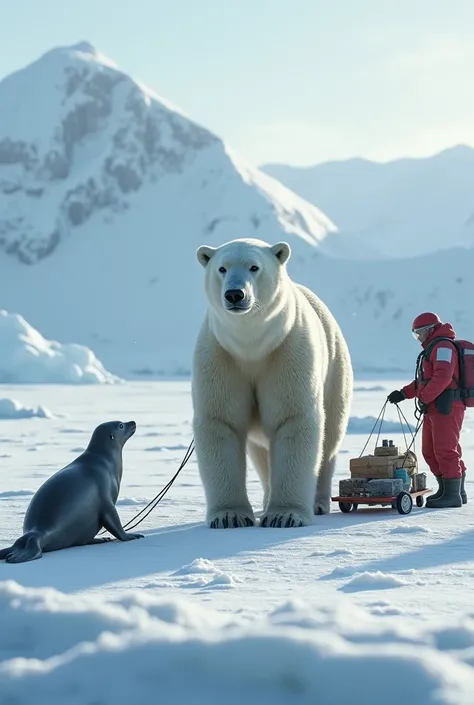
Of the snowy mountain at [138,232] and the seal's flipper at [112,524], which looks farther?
the snowy mountain at [138,232]

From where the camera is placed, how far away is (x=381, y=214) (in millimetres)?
107438

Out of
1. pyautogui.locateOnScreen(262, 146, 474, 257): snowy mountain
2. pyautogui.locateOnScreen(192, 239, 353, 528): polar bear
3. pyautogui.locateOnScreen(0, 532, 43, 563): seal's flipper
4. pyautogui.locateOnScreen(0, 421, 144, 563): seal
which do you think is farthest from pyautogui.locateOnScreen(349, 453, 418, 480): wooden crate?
pyautogui.locateOnScreen(262, 146, 474, 257): snowy mountain

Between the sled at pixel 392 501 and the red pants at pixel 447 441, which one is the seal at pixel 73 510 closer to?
the sled at pixel 392 501

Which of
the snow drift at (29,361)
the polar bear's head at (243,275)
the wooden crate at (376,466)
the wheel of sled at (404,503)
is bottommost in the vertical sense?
the wheel of sled at (404,503)

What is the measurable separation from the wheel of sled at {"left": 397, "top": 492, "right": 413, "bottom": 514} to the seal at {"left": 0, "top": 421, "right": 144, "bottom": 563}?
1467 mm

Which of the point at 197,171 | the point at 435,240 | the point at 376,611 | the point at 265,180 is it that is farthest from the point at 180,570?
the point at 435,240

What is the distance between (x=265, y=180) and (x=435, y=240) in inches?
920

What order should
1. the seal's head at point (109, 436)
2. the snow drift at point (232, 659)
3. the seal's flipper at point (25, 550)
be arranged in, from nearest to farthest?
the snow drift at point (232, 659), the seal's flipper at point (25, 550), the seal's head at point (109, 436)

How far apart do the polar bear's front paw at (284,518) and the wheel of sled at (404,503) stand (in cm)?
71

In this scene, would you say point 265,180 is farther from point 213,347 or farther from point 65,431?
point 213,347

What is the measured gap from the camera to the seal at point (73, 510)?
13.1ft

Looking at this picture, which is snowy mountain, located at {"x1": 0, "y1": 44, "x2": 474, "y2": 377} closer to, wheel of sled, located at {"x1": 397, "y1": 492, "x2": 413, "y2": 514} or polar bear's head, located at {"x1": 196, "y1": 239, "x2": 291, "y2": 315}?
wheel of sled, located at {"x1": 397, "y1": 492, "x2": 413, "y2": 514}

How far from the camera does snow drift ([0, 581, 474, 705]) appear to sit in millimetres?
2107

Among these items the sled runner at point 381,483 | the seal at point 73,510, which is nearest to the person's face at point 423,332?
the sled runner at point 381,483
